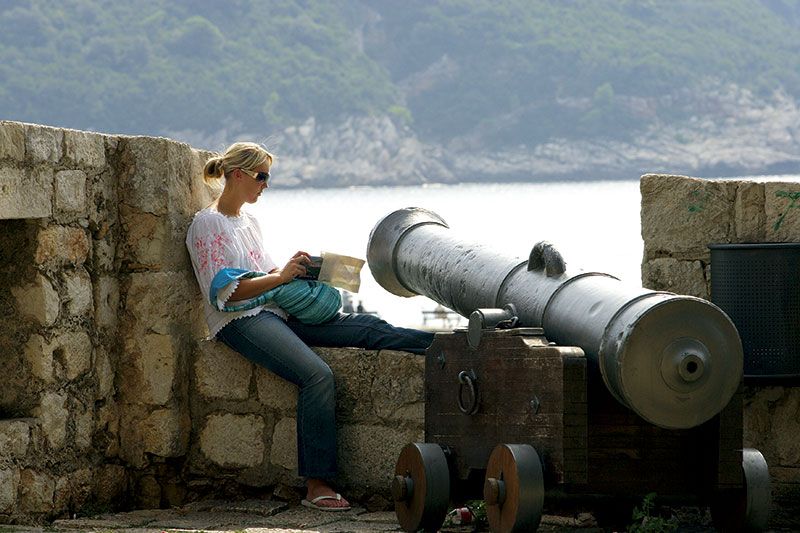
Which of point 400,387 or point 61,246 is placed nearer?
point 61,246

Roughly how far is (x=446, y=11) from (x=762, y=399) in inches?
2218

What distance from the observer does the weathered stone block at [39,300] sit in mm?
5453

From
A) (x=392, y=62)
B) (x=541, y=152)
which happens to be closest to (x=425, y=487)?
(x=541, y=152)

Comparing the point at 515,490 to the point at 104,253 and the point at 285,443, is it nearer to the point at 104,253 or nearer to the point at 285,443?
the point at 285,443

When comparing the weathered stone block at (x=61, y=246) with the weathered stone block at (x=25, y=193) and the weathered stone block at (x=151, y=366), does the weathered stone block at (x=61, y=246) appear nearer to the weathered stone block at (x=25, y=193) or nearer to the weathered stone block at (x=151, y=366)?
the weathered stone block at (x=25, y=193)

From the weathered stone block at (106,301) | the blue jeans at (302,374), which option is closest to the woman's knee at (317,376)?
the blue jeans at (302,374)

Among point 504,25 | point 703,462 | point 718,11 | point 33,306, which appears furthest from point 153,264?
point 718,11

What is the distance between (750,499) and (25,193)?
2.56m

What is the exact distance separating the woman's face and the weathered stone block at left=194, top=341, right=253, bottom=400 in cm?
58

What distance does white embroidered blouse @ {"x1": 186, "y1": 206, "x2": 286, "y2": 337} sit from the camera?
18.6 ft

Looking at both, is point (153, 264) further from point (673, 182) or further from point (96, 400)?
point (673, 182)

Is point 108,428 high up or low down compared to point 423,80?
down

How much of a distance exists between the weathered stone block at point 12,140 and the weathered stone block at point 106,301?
0.69m

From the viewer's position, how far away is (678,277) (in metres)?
5.75
